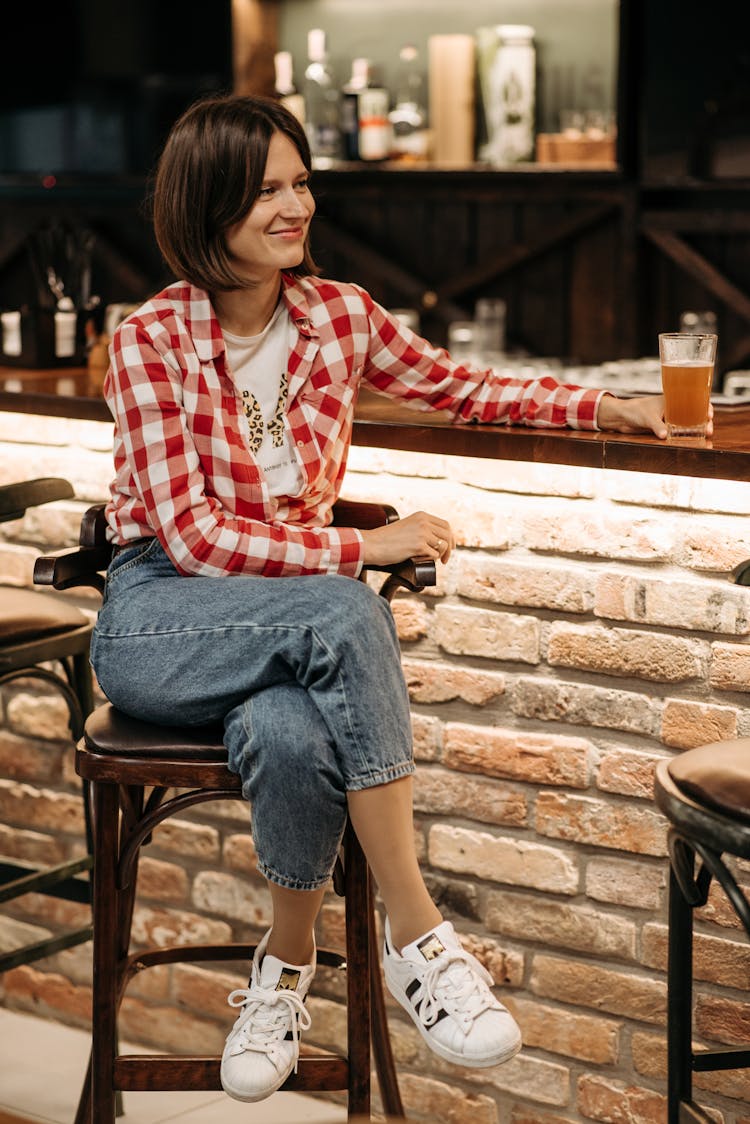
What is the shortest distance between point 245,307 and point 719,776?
3.04 feet

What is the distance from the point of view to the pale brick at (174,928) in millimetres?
2840

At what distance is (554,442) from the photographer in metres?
2.16

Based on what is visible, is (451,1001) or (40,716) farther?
(40,716)

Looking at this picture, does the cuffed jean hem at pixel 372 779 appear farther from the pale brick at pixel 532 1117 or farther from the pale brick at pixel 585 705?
the pale brick at pixel 532 1117

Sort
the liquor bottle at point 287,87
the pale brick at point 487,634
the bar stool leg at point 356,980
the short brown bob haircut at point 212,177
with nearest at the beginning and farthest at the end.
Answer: the bar stool leg at point 356,980 < the short brown bob haircut at point 212,177 < the pale brick at point 487,634 < the liquor bottle at point 287,87

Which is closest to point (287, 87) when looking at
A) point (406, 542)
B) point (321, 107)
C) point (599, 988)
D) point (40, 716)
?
point (321, 107)

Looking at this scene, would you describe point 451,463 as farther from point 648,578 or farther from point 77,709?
point 77,709

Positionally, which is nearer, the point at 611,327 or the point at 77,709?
the point at 77,709

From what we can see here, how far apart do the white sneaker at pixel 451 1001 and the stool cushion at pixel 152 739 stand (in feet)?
1.08

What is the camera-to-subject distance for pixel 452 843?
2514 mm

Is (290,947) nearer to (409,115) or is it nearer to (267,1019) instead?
(267,1019)

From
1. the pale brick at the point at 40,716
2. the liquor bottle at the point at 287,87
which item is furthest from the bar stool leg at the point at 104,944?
the liquor bottle at the point at 287,87

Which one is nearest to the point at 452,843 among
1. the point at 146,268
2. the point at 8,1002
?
the point at 8,1002

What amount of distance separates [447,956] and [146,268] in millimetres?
3481
